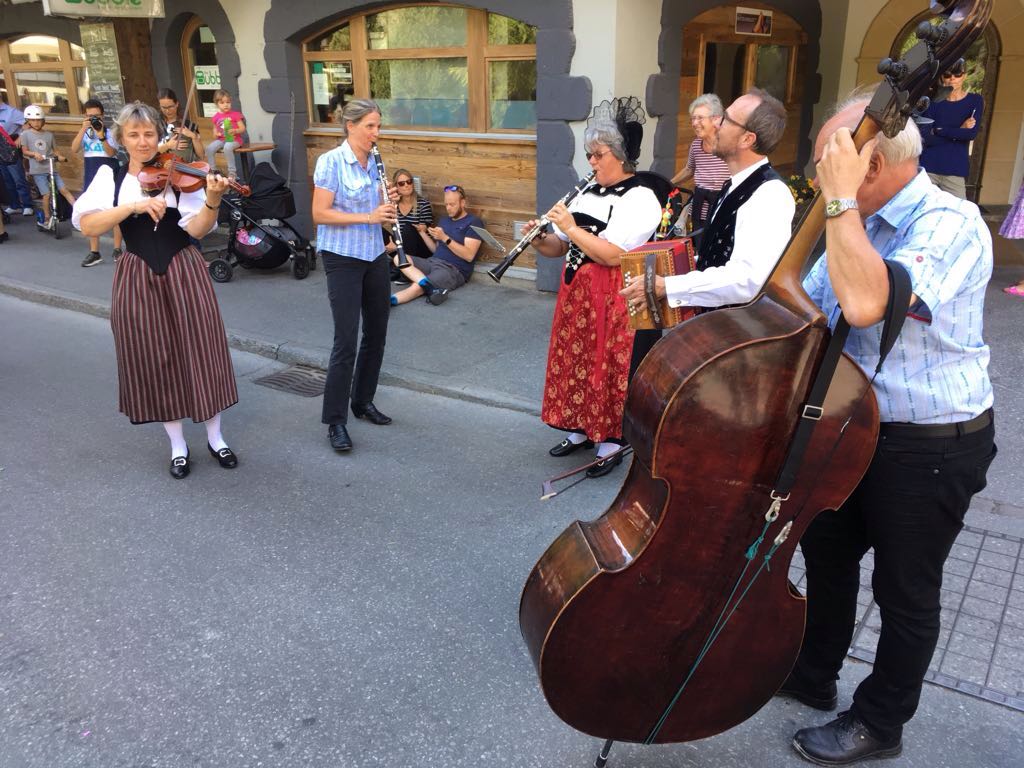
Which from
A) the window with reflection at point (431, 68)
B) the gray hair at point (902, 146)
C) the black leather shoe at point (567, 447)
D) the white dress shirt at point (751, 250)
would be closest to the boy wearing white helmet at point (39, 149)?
the window with reflection at point (431, 68)

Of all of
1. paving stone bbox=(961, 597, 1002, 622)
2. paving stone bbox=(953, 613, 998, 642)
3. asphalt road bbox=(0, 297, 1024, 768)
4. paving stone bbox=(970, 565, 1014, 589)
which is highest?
paving stone bbox=(970, 565, 1014, 589)

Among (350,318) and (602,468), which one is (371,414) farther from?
(602,468)

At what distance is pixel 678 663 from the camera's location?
76.7 inches

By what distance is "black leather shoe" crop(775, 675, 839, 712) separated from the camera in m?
2.54

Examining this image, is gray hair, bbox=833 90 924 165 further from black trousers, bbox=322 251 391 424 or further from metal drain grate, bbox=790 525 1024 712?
black trousers, bbox=322 251 391 424

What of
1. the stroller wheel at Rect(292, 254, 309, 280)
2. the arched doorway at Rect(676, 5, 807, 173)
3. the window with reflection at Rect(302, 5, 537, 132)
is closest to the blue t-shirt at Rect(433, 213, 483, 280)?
the window with reflection at Rect(302, 5, 537, 132)

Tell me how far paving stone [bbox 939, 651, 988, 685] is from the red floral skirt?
1558 millimetres

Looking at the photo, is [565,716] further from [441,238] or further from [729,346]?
[441,238]

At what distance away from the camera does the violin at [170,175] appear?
12.4 ft

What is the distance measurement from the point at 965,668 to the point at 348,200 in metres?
3.42

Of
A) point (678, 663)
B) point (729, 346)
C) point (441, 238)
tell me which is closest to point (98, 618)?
point (678, 663)

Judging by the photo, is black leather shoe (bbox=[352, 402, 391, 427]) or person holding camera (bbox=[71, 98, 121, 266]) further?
person holding camera (bbox=[71, 98, 121, 266])

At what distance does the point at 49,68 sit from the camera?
11.8 m

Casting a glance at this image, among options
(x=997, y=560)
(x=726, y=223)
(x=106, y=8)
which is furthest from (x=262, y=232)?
(x=997, y=560)
